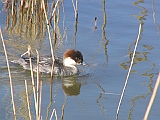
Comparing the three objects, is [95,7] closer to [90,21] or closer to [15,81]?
[90,21]

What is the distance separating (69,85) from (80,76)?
0.51 meters

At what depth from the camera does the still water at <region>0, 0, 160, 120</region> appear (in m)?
6.81

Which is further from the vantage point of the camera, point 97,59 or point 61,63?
point 97,59

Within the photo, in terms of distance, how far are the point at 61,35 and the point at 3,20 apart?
4.63ft

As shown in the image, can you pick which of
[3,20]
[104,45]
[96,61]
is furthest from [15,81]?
[3,20]

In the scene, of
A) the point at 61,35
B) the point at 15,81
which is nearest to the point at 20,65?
the point at 15,81

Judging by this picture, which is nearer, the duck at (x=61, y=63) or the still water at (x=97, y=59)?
the still water at (x=97, y=59)

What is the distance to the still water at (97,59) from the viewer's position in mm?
6809

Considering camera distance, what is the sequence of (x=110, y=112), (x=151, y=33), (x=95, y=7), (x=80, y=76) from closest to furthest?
(x=110, y=112), (x=80, y=76), (x=151, y=33), (x=95, y=7)

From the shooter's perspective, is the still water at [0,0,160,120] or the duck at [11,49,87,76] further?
the duck at [11,49,87,76]

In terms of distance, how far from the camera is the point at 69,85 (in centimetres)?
802

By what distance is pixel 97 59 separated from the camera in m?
8.98

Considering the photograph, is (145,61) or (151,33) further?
(151,33)

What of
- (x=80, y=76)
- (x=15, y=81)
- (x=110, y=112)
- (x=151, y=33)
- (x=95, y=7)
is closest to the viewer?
(x=110, y=112)
